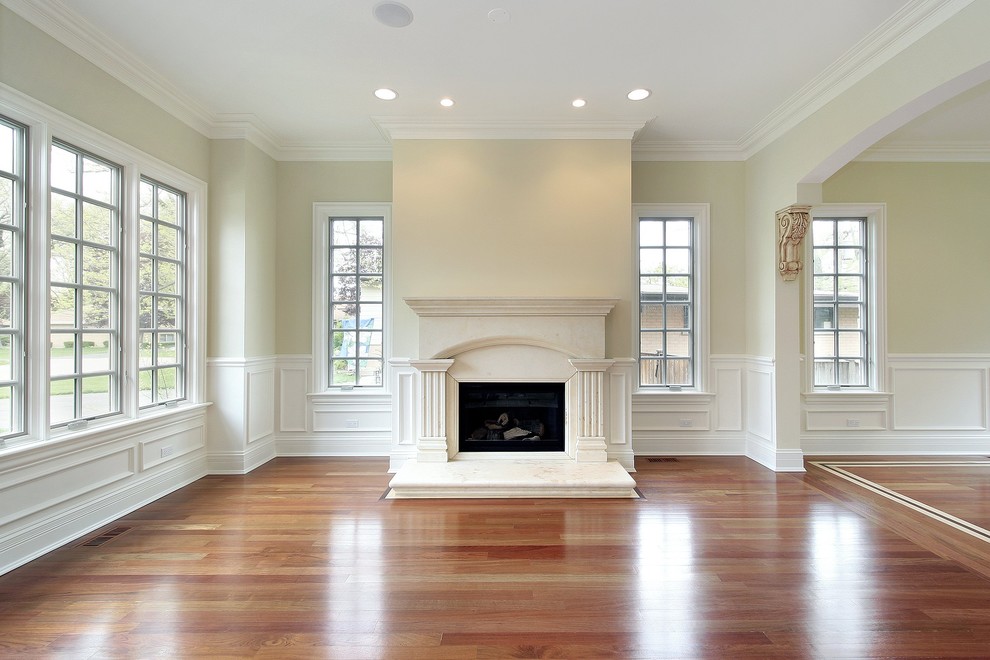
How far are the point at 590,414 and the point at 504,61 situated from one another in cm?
288

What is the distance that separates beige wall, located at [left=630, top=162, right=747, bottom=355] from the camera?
5.08 m

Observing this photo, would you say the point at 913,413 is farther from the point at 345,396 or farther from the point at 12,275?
the point at 12,275

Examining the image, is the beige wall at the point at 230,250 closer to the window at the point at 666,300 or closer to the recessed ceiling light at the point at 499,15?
the recessed ceiling light at the point at 499,15

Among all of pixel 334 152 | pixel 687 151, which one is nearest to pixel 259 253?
pixel 334 152

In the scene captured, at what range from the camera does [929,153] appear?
4.97 m

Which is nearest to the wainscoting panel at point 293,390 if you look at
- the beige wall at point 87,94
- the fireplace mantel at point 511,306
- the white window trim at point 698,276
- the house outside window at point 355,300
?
the house outside window at point 355,300

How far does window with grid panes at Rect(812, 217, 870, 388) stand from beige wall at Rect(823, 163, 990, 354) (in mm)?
239

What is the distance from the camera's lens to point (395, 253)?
4473mm

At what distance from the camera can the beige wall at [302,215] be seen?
16.8 feet

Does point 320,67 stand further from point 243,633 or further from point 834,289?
point 834,289

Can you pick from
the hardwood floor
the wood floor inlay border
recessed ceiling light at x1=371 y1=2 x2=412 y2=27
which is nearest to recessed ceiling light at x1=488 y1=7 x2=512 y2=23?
recessed ceiling light at x1=371 y1=2 x2=412 y2=27

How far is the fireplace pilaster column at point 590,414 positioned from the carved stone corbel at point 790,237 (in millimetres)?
1754

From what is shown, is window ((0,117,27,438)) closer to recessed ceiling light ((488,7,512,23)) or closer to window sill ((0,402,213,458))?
window sill ((0,402,213,458))

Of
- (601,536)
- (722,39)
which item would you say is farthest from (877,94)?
(601,536)
